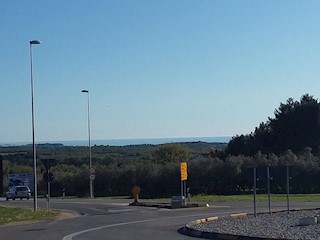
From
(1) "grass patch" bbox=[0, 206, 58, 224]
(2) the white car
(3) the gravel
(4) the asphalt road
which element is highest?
(3) the gravel

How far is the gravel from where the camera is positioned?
75.4 feet

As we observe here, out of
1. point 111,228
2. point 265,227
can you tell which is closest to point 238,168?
point 111,228

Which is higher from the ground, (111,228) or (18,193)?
(111,228)

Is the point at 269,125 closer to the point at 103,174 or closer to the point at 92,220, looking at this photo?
the point at 103,174

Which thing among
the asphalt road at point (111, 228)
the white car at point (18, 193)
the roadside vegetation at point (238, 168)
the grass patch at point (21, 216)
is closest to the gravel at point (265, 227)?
the asphalt road at point (111, 228)

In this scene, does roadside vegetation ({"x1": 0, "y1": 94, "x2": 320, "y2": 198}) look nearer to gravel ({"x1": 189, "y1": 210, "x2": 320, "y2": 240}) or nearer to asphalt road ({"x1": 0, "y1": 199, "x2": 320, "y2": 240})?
asphalt road ({"x1": 0, "y1": 199, "x2": 320, "y2": 240})

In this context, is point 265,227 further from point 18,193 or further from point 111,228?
point 18,193

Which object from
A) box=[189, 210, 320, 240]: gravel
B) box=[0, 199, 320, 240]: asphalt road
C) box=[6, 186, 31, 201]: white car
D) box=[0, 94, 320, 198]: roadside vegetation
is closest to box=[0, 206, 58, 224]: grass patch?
box=[0, 199, 320, 240]: asphalt road

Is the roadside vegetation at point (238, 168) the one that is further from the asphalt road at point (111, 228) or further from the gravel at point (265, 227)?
the gravel at point (265, 227)

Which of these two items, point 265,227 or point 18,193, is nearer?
point 265,227

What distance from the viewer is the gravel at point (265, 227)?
22984mm

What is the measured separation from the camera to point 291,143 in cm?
9119

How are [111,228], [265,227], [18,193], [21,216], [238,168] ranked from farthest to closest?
[238,168]
[18,193]
[21,216]
[111,228]
[265,227]

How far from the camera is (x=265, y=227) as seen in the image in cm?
2634
